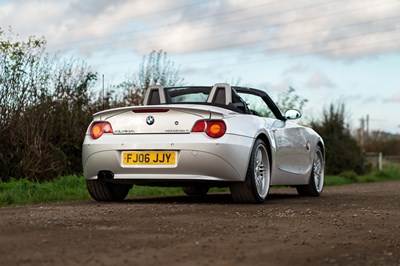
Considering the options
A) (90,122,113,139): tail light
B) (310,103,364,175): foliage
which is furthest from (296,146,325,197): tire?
(310,103,364,175): foliage

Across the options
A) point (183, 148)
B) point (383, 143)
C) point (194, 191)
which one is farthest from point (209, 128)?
point (383, 143)

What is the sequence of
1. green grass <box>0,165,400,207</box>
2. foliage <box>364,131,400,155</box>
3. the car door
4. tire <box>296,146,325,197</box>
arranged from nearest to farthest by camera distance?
1. green grass <box>0,165,400,207</box>
2. the car door
3. tire <box>296,146,325,197</box>
4. foliage <box>364,131,400,155</box>

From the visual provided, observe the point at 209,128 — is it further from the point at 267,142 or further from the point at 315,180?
the point at 315,180

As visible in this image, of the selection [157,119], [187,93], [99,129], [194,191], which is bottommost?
[194,191]

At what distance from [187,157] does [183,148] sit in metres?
0.11

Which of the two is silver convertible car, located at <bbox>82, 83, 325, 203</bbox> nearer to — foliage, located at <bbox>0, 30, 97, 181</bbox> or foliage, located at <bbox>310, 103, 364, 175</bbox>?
foliage, located at <bbox>0, 30, 97, 181</bbox>

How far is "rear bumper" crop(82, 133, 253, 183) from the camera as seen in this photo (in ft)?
27.8

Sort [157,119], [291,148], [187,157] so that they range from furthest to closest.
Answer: [291,148], [157,119], [187,157]

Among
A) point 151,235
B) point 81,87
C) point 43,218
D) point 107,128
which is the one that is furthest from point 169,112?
point 81,87

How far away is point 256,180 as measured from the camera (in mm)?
9016

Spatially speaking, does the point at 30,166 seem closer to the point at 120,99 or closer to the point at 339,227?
the point at 120,99

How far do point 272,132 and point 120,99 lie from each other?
690 centimetres

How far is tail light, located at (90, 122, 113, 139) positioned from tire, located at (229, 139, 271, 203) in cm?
155

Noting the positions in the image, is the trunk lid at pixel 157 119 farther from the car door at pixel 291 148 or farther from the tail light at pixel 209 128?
the car door at pixel 291 148
